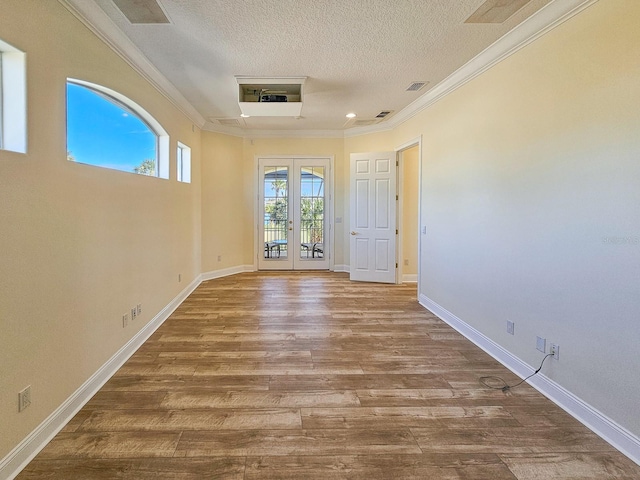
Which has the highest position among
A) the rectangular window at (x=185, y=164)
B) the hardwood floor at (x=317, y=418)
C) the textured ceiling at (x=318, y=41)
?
the textured ceiling at (x=318, y=41)

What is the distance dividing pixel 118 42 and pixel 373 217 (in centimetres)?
429

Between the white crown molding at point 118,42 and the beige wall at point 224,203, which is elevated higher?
the white crown molding at point 118,42

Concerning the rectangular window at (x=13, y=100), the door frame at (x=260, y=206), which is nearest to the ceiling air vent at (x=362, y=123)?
the door frame at (x=260, y=206)

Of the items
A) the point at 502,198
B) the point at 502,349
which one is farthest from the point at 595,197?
the point at 502,349

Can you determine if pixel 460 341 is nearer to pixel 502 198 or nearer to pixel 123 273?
pixel 502 198

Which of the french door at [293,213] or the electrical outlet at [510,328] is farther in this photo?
the french door at [293,213]

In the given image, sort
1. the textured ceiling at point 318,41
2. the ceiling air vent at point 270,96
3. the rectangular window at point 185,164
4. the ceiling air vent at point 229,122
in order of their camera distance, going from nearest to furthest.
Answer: the textured ceiling at point 318,41 → the ceiling air vent at point 270,96 → the rectangular window at point 185,164 → the ceiling air vent at point 229,122

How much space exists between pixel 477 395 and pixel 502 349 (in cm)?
73

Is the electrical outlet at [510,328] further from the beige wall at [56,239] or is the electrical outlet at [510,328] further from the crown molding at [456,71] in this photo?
the beige wall at [56,239]

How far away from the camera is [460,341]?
335 cm

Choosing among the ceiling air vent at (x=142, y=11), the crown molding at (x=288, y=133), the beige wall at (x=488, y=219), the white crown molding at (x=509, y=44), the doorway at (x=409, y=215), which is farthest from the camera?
the crown molding at (x=288, y=133)

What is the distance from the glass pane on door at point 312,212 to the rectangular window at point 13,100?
17.3 ft

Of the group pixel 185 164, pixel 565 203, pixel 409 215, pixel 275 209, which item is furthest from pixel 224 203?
pixel 565 203

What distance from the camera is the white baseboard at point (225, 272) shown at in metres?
6.01
